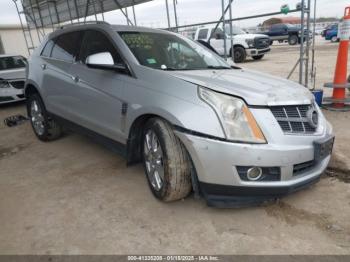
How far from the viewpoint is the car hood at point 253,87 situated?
245cm

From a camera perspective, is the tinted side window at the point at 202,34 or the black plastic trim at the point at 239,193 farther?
the tinted side window at the point at 202,34

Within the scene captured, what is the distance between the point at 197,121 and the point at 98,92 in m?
1.43

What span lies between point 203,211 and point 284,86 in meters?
1.31

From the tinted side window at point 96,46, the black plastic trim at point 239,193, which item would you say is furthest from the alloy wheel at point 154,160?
the tinted side window at point 96,46

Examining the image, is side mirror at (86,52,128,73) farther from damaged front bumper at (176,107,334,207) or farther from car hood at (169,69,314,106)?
damaged front bumper at (176,107,334,207)

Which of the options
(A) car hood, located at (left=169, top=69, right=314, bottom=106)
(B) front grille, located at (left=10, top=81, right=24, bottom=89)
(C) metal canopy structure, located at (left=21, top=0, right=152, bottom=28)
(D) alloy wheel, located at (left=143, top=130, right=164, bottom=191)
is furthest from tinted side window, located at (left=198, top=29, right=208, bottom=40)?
(D) alloy wheel, located at (left=143, top=130, right=164, bottom=191)

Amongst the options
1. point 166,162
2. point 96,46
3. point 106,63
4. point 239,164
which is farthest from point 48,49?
point 239,164

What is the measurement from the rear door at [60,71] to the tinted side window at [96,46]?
0.16m

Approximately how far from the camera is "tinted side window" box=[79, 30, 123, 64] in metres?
3.28

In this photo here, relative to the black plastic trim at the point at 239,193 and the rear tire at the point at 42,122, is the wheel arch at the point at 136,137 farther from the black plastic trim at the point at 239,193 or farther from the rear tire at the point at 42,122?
the rear tire at the point at 42,122

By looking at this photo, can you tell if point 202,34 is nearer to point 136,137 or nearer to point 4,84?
point 4,84

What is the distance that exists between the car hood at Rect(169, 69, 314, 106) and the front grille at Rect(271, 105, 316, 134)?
48 mm

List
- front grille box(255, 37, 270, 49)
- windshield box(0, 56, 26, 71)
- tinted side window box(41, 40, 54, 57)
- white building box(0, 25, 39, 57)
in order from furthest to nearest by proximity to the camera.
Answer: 1. white building box(0, 25, 39, 57)
2. front grille box(255, 37, 270, 49)
3. windshield box(0, 56, 26, 71)
4. tinted side window box(41, 40, 54, 57)

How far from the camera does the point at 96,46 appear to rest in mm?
3588
